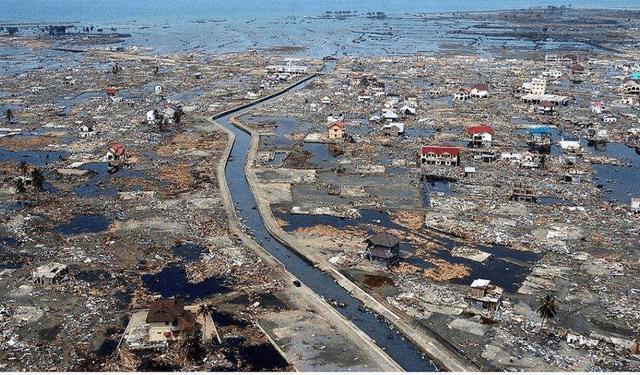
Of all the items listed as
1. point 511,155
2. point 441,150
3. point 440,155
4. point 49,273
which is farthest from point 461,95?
point 49,273

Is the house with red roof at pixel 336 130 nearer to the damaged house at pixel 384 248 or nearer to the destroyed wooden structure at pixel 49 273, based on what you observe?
the damaged house at pixel 384 248

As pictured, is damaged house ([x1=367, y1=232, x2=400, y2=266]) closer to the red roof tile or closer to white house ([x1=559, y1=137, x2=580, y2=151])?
the red roof tile

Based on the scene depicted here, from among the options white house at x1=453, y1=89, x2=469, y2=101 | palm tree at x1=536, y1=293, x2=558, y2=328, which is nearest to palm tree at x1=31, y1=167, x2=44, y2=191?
palm tree at x1=536, y1=293, x2=558, y2=328

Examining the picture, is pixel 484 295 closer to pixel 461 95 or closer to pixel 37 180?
pixel 37 180

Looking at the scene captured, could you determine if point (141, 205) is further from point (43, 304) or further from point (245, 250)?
point (43, 304)

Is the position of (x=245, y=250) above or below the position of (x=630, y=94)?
below

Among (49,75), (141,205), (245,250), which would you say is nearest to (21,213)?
(141,205)
